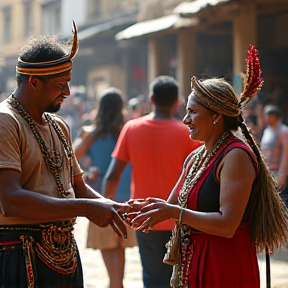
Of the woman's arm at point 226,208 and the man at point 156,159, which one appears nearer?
the woman's arm at point 226,208

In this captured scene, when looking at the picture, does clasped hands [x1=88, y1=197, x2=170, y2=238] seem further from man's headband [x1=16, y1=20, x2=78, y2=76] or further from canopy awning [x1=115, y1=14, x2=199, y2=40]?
canopy awning [x1=115, y1=14, x2=199, y2=40]

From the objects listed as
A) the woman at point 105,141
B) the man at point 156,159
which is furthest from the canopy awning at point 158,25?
the man at point 156,159

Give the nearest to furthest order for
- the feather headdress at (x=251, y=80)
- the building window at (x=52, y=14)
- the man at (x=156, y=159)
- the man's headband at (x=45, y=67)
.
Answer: the man's headband at (x=45, y=67) < the feather headdress at (x=251, y=80) < the man at (x=156, y=159) < the building window at (x=52, y=14)

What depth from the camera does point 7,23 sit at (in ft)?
126

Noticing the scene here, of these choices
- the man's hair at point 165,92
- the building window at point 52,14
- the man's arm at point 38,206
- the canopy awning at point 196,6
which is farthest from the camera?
the building window at point 52,14

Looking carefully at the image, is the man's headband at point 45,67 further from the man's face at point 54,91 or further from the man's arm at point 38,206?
the man's arm at point 38,206

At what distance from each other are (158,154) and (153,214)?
212 centimetres

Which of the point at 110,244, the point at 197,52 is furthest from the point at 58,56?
the point at 197,52

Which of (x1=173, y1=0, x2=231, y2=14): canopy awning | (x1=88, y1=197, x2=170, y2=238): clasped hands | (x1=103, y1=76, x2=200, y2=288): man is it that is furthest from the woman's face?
(x1=173, y1=0, x2=231, y2=14): canopy awning

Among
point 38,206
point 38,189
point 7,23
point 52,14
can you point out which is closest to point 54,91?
point 38,189

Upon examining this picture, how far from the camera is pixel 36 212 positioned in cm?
375

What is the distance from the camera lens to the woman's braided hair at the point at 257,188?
13.1 ft

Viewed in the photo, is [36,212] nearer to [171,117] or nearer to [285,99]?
[171,117]

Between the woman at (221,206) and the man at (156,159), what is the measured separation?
1.63m
